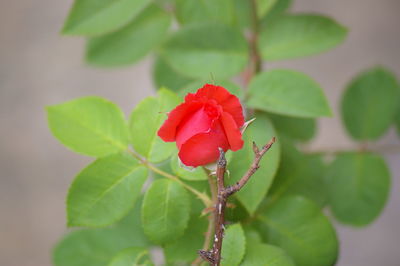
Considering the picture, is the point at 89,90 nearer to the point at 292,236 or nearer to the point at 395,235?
the point at 395,235

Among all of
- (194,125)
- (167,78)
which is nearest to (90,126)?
(194,125)

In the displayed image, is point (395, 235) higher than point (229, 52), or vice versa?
point (229, 52)

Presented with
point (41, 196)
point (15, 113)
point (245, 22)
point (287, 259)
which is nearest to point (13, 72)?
point (15, 113)

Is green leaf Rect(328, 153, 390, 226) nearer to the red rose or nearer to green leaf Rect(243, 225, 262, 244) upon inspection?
green leaf Rect(243, 225, 262, 244)

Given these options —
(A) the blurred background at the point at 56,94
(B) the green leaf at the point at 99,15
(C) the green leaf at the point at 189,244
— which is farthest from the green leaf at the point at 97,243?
(A) the blurred background at the point at 56,94

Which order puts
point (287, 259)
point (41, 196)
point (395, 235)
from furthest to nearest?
point (41, 196) < point (395, 235) < point (287, 259)

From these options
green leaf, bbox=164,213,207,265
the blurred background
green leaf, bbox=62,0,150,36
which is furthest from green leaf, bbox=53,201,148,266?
the blurred background
